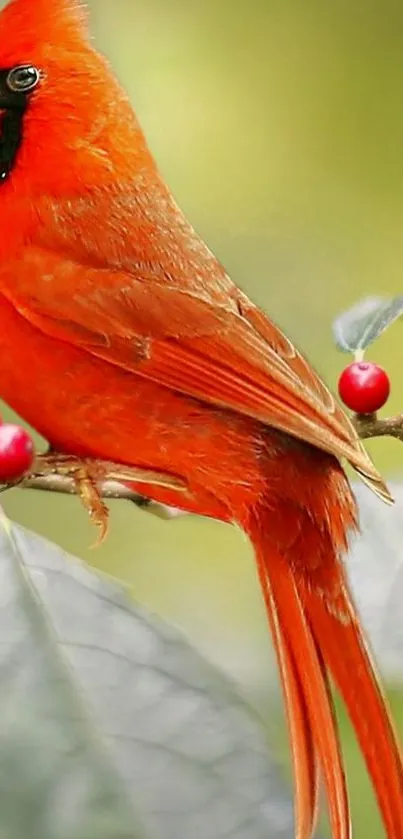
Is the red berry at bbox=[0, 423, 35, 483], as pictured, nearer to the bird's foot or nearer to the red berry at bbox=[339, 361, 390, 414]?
the bird's foot

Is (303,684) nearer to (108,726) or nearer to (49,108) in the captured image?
(108,726)

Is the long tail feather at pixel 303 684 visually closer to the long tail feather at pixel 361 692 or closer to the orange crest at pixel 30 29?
the long tail feather at pixel 361 692

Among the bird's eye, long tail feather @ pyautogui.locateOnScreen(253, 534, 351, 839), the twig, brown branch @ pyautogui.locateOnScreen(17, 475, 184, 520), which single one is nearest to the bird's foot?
brown branch @ pyautogui.locateOnScreen(17, 475, 184, 520)

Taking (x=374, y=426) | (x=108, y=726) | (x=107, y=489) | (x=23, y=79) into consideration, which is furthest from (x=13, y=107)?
(x=108, y=726)

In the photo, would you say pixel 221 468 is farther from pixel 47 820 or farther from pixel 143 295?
pixel 47 820

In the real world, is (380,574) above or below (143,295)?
below

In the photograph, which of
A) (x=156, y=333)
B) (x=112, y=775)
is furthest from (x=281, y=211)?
(x=112, y=775)
